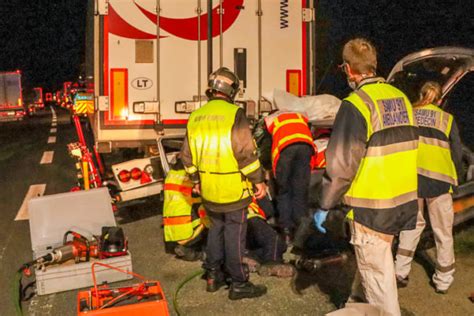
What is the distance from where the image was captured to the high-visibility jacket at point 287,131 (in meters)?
6.43

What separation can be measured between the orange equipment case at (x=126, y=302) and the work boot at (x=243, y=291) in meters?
0.96

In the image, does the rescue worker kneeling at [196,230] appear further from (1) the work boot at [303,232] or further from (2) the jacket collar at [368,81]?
(2) the jacket collar at [368,81]

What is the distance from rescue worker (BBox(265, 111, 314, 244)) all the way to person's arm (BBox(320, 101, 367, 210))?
2.75 metres

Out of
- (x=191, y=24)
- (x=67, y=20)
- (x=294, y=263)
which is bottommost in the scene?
(x=294, y=263)

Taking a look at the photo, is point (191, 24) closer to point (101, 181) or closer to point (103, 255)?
point (101, 181)

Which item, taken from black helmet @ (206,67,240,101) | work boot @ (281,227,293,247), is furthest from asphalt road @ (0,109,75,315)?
work boot @ (281,227,293,247)

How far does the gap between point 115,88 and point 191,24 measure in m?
1.26

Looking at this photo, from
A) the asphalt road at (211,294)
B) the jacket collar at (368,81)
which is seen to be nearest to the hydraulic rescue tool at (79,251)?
the asphalt road at (211,294)

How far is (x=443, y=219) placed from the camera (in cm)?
509

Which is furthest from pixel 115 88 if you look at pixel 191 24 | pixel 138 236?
pixel 138 236

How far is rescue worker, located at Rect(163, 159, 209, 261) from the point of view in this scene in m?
6.12

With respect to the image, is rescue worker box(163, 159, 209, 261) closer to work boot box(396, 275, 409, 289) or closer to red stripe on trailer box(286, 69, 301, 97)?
work boot box(396, 275, 409, 289)

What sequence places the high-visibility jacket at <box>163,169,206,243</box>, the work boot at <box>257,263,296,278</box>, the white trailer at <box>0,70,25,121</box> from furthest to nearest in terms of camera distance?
the white trailer at <box>0,70,25,121</box> < the high-visibility jacket at <box>163,169,206,243</box> < the work boot at <box>257,263,296,278</box>

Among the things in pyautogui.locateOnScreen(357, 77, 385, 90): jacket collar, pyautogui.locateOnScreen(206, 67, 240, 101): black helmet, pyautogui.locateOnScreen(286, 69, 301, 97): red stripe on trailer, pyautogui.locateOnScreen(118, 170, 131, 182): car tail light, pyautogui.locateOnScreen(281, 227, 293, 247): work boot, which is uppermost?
pyautogui.locateOnScreen(286, 69, 301, 97): red stripe on trailer
